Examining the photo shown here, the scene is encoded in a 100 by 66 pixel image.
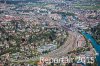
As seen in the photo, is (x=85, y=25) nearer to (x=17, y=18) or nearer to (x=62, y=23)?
(x=62, y=23)

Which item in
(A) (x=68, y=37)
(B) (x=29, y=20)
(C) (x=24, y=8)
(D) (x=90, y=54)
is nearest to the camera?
(D) (x=90, y=54)

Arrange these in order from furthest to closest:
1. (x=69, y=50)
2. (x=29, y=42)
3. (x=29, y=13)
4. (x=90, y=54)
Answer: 1. (x=29, y=13)
2. (x=29, y=42)
3. (x=69, y=50)
4. (x=90, y=54)

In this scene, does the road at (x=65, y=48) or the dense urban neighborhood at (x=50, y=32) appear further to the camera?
the road at (x=65, y=48)

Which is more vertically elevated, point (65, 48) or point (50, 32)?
point (65, 48)

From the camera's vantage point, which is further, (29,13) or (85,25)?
(29,13)

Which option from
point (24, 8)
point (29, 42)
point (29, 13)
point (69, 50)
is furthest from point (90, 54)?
point (24, 8)

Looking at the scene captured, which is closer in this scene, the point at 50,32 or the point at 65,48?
the point at 65,48

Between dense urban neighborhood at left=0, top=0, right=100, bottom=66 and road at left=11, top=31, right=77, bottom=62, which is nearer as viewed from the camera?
dense urban neighborhood at left=0, top=0, right=100, bottom=66
